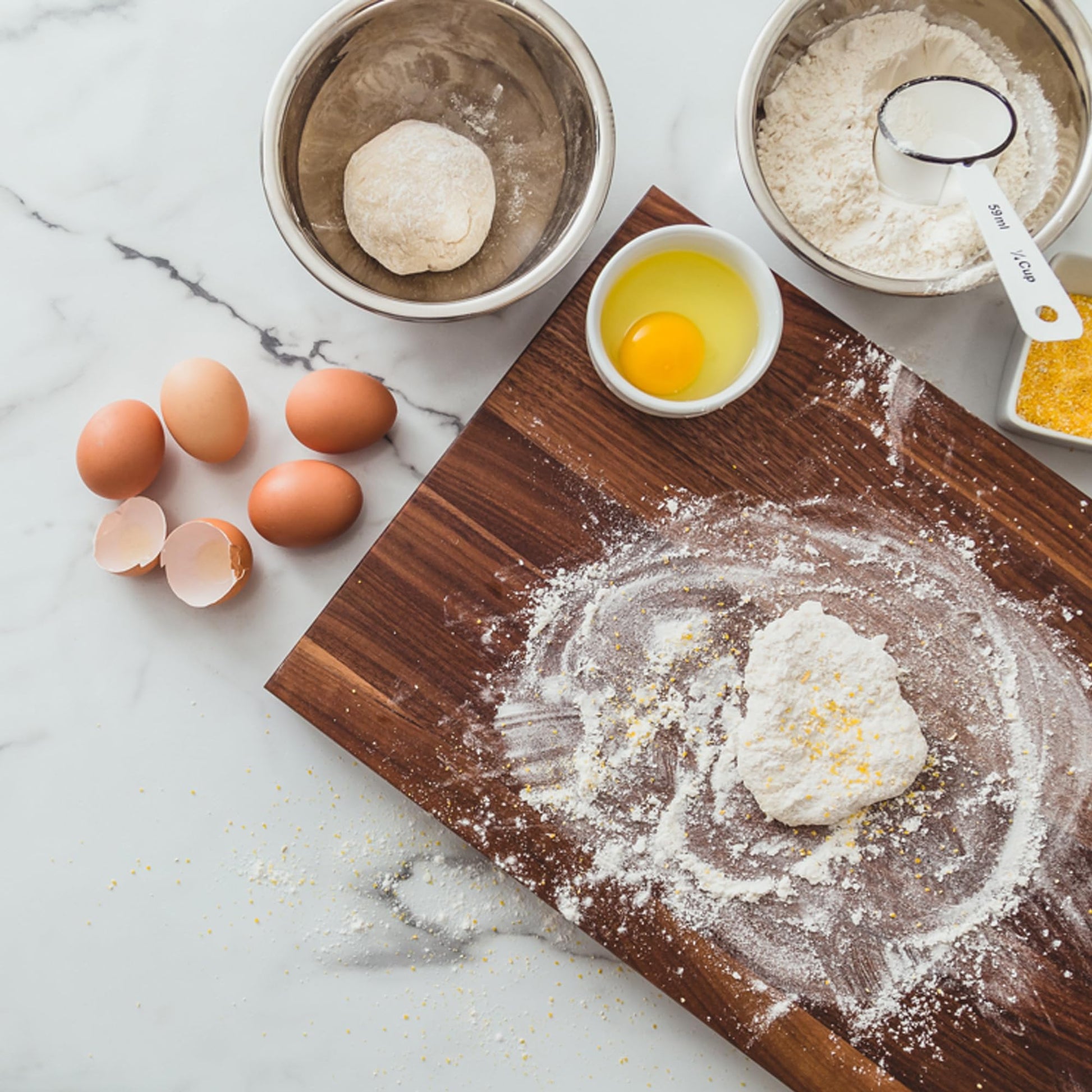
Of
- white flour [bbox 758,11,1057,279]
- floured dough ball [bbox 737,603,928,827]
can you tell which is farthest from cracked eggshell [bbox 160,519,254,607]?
white flour [bbox 758,11,1057,279]

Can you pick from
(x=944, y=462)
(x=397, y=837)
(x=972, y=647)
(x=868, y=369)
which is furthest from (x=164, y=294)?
(x=972, y=647)

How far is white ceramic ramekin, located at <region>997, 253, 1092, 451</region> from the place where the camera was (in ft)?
3.86

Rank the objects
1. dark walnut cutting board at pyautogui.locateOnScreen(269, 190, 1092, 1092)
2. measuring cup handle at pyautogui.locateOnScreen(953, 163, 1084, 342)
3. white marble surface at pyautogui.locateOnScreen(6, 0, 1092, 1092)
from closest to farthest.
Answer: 1. measuring cup handle at pyautogui.locateOnScreen(953, 163, 1084, 342)
2. dark walnut cutting board at pyautogui.locateOnScreen(269, 190, 1092, 1092)
3. white marble surface at pyautogui.locateOnScreen(6, 0, 1092, 1092)

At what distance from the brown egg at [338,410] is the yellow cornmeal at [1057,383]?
880 millimetres

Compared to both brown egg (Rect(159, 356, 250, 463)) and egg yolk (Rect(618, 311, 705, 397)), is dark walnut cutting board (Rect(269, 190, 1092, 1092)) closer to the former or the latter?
egg yolk (Rect(618, 311, 705, 397))

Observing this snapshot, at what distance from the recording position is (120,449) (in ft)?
3.91

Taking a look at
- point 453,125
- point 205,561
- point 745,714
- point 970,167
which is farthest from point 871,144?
point 205,561

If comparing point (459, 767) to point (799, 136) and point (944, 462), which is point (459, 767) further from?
point (799, 136)

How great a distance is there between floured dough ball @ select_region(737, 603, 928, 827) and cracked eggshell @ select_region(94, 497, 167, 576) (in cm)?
87

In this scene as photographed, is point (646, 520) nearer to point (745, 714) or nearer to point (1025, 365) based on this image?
point (745, 714)

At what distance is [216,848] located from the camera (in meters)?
1.30

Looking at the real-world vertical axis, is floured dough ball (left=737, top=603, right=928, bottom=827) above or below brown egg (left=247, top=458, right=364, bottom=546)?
above

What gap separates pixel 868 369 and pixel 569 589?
1.63 ft

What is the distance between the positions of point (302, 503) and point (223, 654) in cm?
29
